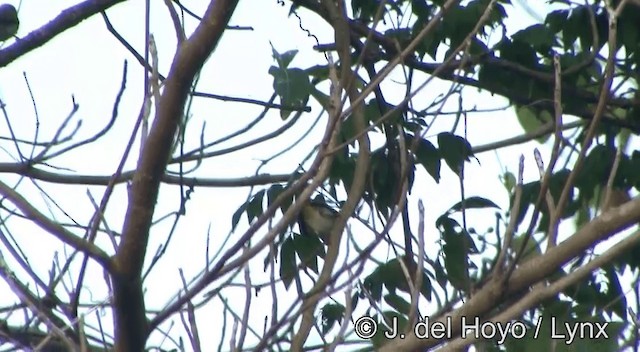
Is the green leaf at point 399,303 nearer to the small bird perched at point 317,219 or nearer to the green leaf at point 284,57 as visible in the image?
the small bird perched at point 317,219

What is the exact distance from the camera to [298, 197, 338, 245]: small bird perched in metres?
2.23

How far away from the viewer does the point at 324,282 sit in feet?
5.65

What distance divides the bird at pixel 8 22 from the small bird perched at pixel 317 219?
987mm

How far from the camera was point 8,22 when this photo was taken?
2.71m

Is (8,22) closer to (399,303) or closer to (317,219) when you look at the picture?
(317,219)

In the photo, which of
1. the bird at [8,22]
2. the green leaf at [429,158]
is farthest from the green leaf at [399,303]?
the bird at [8,22]

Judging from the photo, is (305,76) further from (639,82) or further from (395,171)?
(639,82)

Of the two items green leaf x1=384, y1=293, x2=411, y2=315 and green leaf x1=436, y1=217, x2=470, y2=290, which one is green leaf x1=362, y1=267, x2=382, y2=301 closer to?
green leaf x1=384, y1=293, x2=411, y2=315

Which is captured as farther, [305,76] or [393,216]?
[305,76]

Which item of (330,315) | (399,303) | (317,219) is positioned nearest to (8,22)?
(317,219)

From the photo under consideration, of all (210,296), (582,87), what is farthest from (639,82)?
(210,296)

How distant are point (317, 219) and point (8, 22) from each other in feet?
3.43

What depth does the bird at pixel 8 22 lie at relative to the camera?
8.82 feet

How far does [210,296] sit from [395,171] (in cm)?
75
